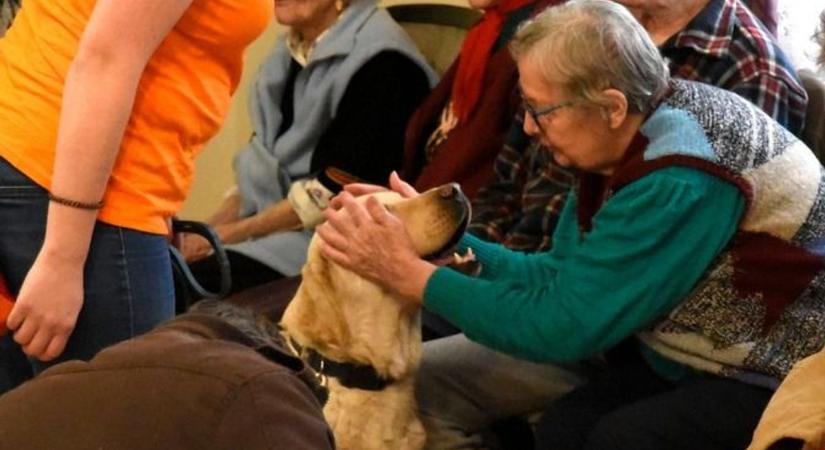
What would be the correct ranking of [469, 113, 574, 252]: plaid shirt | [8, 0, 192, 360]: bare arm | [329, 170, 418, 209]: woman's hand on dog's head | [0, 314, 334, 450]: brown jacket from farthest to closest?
[469, 113, 574, 252]: plaid shirt, [329, 170, 418, 209]: woman's hand on dog's head, [8, 0, 192, 360]: bare arm, [0, 314, 334, 450]: brown jacket

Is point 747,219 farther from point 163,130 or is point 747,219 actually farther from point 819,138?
point 163,130

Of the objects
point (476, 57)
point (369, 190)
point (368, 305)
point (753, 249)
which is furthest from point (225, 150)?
point (753, 249)

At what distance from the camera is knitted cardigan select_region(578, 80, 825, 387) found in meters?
1.63

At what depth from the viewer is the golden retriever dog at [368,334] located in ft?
6.02

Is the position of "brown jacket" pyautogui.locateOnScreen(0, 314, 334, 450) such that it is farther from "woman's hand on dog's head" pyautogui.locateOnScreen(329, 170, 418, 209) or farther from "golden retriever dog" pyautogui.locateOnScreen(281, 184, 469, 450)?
"woman's hand on dog's head" pyautogui.locateOnScreen(329, 170, 418, 209)

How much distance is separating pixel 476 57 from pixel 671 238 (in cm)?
89

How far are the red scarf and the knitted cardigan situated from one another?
741 mm

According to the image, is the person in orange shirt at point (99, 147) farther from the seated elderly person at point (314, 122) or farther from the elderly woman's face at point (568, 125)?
the seated elderly person at point (314, 122)

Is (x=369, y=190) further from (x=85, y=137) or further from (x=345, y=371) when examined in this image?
(x=85, y=137)

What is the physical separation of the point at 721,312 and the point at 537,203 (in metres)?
0.59

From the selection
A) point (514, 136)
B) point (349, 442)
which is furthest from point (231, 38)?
point (514, 136)

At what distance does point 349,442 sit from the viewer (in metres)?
1.83

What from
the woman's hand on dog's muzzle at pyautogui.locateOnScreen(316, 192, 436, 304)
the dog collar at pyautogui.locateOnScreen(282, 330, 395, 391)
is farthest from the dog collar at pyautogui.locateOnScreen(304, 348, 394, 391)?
the woman's hand on dog's muzzle at pyautogui.locateOnScreen(316, 192, 436, 304)

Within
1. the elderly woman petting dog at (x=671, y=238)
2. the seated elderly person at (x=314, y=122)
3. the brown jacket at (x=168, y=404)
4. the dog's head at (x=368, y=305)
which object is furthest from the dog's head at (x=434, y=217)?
the brown jacket at (x=168, y=404)
